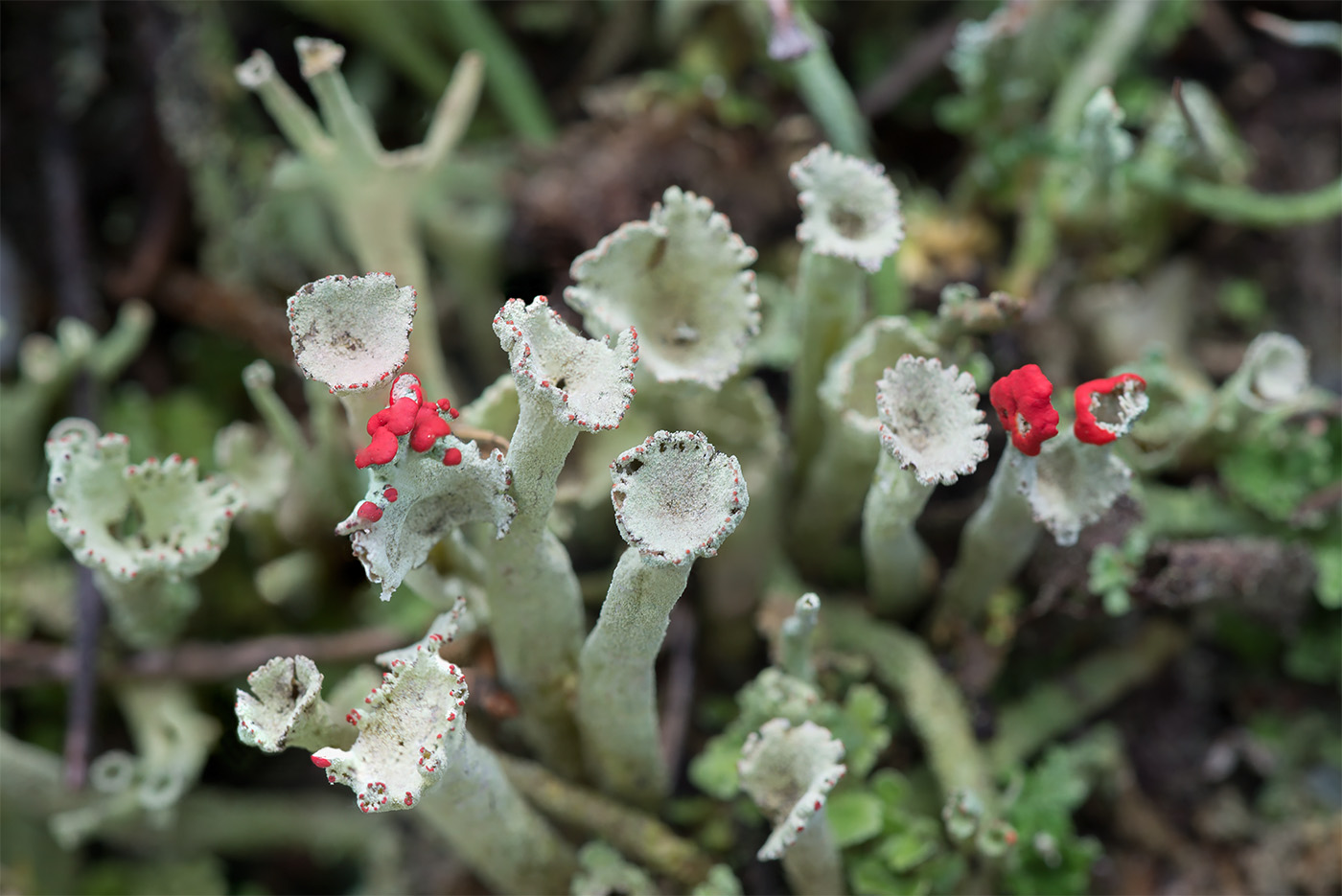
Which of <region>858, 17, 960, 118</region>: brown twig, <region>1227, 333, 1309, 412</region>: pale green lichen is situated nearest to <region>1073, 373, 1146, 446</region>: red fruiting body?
<region>1227, 333, 1309, 412</region>: pale green lichen

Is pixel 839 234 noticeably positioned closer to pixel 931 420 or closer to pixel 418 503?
pixel 931 420

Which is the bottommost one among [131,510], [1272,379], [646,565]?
[1272,379]

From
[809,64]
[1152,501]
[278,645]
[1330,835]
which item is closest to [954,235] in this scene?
[809,64]

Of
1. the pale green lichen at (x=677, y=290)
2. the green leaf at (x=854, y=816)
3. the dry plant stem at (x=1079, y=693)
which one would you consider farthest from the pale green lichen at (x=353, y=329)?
the dry plant stem at (x=1079, y=693)

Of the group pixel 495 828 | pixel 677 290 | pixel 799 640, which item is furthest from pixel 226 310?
pixel 799 640

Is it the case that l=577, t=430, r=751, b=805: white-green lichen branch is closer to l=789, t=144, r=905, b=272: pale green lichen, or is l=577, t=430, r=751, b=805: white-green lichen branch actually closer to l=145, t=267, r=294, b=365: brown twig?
l=789, t=144, r=905, b=272: pale green lichen

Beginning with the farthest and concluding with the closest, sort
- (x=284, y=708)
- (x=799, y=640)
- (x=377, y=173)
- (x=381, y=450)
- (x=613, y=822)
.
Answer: (x=377, y=173), (x=613, y=822), (x=799, y=640), (x=284, y=708), (x=381, y=450)
